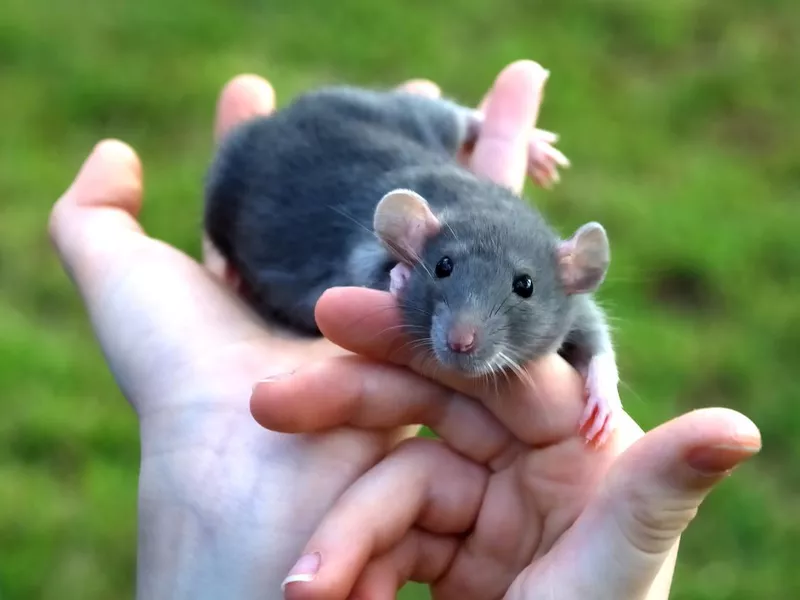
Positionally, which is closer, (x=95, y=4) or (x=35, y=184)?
(x=35, y=184)

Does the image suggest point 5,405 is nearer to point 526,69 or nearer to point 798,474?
point 526,69

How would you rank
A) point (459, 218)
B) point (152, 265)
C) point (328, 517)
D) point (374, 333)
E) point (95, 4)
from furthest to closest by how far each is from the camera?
1. point (95, 4)
2. point (152, 265)
3. point (459, 218)
4. point (374, 333)
5. point (328, 517)

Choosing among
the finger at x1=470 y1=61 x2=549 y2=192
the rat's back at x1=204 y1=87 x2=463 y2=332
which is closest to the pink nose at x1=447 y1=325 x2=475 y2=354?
the rat's back at x1=204 y1=87 x2=463 y2=332

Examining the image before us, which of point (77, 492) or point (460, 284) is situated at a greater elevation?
point (460, 284)

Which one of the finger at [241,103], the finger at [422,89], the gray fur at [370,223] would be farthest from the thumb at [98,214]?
the finger at [422,89]

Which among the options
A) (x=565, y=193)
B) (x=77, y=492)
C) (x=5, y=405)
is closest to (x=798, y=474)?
(x=565, y=193)

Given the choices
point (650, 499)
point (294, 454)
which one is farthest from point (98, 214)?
point (650, 499)

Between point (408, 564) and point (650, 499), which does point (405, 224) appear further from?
point (650, 499)

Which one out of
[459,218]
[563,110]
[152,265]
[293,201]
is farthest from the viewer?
[563,110]
